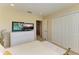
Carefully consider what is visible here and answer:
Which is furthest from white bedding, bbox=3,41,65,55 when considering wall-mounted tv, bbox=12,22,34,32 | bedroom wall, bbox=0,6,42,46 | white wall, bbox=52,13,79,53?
wall-mounted tv, bbox=12,22,34,32

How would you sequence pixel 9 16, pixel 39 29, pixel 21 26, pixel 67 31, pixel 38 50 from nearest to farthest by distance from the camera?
pixel 38 50, pixel 67 31, pixel 9 16, pixel 21 26, pixel 39 29

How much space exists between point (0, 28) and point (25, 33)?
56.8 inches

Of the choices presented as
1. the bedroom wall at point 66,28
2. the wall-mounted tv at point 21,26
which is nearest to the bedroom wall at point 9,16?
the wall-mounted tv at point 21,26

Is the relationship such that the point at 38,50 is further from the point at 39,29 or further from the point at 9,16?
the point at 39,29

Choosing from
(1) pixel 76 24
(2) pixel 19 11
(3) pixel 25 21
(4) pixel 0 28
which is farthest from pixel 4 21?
(1) pixel 76 24

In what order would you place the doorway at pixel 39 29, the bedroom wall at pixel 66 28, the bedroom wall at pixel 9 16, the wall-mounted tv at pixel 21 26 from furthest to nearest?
the doorway at pixel 39 29 < the wall-mounted tv at pixel 21 26 < the bedroom wall at pixel 9 16 < the bedroom wall at pixel 66 28

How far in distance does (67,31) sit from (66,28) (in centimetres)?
16

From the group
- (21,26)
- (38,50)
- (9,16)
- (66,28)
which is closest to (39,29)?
(21,26)

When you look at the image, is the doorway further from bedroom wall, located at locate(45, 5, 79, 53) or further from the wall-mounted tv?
bedroom wall, located at locate(45, 5, 79, 53)

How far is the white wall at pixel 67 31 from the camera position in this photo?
383cm

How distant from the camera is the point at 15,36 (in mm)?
4914

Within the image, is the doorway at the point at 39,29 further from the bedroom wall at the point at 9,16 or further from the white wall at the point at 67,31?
the white wall at the point at 67,31

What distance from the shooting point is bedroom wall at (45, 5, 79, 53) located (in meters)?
3.83

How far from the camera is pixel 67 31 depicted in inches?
173
